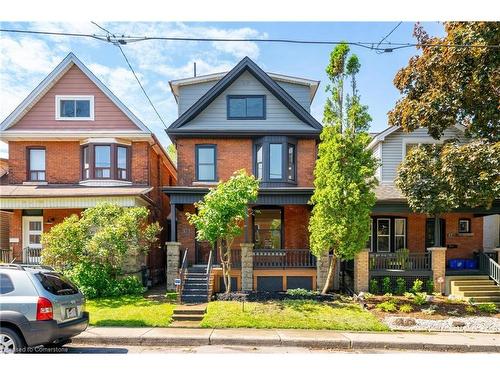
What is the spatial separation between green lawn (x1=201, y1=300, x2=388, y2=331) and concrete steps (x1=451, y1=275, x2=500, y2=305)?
5354 mm

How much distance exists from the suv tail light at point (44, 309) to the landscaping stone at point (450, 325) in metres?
8.88

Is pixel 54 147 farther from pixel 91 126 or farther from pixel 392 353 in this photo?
pixel 392 353

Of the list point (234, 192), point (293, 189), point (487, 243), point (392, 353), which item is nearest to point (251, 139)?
point (293, 189)

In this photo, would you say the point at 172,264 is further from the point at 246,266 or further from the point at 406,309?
the point at 406,309

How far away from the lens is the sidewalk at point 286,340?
8695 millimetres

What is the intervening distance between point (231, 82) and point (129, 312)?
1133cm

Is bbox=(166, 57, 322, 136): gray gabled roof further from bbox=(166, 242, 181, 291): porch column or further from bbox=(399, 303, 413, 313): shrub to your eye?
bbox=(399, 303, 413, 313): shrub

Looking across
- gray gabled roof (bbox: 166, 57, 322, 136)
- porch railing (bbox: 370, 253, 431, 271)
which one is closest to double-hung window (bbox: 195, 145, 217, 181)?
gray gabled roof (bbox: 166, 57, 322, 136)

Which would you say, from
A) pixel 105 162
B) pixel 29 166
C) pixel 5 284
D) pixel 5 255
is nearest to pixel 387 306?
pixel 5 284

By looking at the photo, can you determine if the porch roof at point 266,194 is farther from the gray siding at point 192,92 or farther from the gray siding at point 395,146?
the gray siding at point 192,92

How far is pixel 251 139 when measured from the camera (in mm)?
17078

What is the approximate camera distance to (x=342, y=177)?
1270 cm

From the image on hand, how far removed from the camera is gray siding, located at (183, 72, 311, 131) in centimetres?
1692

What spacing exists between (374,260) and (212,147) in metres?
9.02
